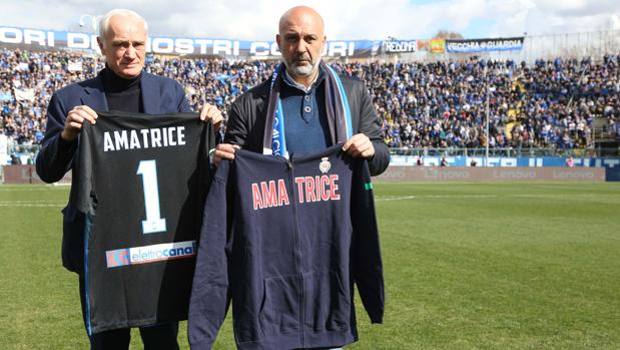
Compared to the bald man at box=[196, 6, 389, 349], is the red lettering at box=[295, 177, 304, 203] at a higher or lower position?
lower

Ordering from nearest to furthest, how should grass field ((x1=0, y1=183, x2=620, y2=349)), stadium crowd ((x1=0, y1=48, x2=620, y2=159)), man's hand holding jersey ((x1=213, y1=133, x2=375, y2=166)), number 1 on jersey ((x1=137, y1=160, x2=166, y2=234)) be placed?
man's hand holding jersey ((x1=213, y1=133, x2=375, y2=166)), number 1 on jersey ((x1=137, y1=160, x2=166, y2=234)), grass field ((x1=0, y1=183, x2=620, y2=349)), stadium crowd ((x1=0, y1=48, x2=620, y2=159))

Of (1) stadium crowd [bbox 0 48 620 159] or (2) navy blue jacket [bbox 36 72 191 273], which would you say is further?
(1) stadium crowd [bbox 0 48 620 159]

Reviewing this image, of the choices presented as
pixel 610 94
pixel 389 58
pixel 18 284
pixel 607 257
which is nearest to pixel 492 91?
pixel 610 94

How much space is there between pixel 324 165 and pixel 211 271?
0.77m

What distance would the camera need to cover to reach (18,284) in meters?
7.37

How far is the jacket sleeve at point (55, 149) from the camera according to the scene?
3178mm

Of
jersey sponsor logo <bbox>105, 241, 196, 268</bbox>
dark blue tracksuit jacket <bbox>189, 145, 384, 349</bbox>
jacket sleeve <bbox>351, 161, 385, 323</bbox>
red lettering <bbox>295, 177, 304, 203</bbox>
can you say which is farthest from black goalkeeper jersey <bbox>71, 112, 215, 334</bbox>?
jacket sleeve <bbox>351, 161, 385, 323</bbox>

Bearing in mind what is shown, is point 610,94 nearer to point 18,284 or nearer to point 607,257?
point 607,257

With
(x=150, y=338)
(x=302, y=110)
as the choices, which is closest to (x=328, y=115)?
(x=302, y=110)

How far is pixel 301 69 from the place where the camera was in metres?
3.13

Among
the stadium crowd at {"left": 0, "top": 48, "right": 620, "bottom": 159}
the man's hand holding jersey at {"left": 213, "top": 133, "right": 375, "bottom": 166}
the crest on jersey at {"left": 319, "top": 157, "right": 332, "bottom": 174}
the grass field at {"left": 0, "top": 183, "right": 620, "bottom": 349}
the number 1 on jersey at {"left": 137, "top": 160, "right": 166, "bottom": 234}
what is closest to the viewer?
the man's hand holding jersey at {"left": 213, "top": 133, "right": 375, "bottom": 166}

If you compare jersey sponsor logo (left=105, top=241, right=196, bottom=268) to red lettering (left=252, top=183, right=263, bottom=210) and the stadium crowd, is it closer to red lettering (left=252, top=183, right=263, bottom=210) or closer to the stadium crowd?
red lettering (left=252, top=183, right=263, bottom=210)

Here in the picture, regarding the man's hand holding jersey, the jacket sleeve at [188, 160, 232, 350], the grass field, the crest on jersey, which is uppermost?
the man's hand holding jersey

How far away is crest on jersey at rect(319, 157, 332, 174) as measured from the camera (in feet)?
10.6
